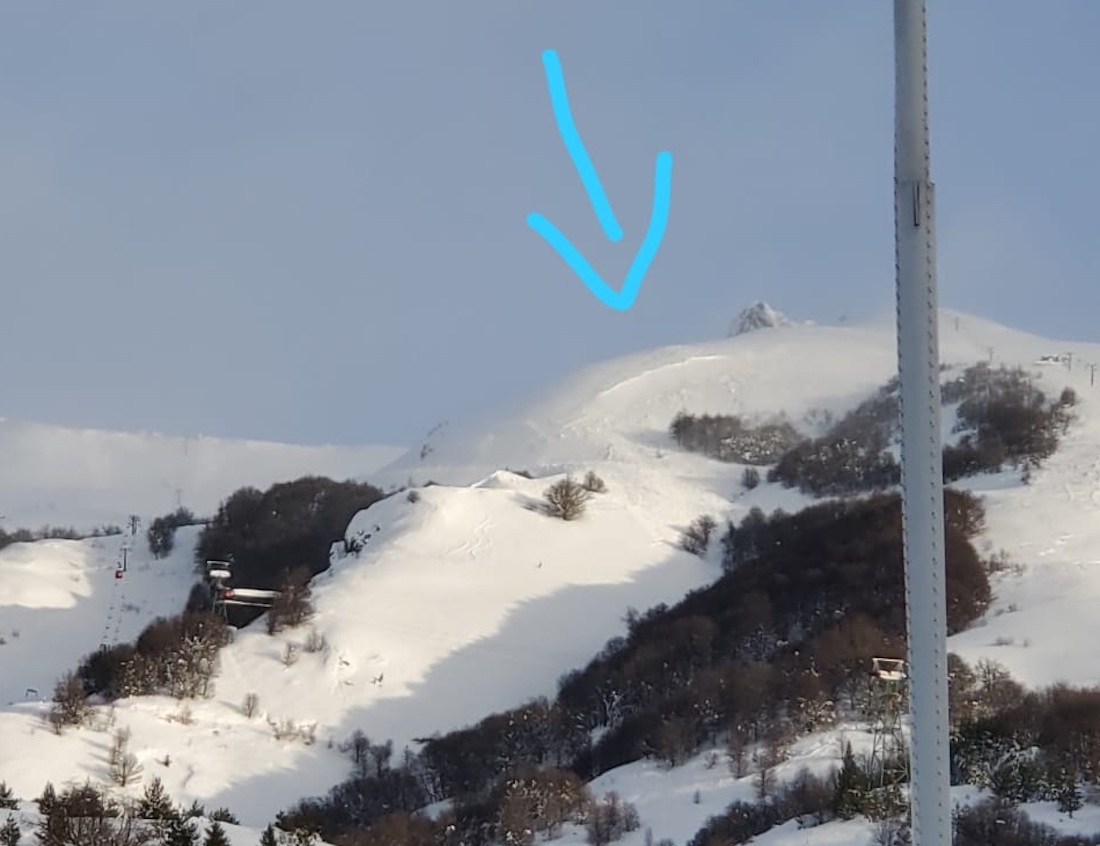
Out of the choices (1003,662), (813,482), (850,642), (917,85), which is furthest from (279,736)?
(917,85)

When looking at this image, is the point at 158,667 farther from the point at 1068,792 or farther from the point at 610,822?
the point at 1068,792

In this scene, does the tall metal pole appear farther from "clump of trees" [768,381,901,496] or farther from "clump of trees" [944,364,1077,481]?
"clump of trees" [768,381,901,496]

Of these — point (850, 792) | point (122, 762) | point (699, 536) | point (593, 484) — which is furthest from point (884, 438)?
point (850, 792)

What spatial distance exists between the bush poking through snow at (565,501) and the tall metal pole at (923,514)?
65.5m

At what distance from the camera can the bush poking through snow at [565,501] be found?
71.5 metres

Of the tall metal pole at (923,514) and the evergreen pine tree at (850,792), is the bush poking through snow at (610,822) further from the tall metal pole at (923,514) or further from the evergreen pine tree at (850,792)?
the tall metal pole at (923,514)

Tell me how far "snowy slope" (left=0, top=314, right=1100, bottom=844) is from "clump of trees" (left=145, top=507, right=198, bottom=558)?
4214 mm

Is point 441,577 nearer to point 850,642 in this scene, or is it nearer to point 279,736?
point 279,736

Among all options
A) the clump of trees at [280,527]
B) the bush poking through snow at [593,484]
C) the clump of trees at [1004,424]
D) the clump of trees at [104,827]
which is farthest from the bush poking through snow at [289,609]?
the clump of trees at [1004,424]

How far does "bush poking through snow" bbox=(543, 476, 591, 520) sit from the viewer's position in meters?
71.5

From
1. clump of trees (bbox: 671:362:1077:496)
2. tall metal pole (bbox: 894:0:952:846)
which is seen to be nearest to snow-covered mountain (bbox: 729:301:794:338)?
clump of trees (bbox: 671:362:1077:496)

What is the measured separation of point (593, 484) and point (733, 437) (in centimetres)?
2127

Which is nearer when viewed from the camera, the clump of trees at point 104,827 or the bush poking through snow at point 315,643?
Answer: the clump of trees at point 104,827

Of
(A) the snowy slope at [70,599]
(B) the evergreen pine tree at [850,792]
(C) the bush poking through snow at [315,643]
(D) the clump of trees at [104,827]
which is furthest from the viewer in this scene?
(A) the snowy slope at [70,599]
